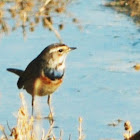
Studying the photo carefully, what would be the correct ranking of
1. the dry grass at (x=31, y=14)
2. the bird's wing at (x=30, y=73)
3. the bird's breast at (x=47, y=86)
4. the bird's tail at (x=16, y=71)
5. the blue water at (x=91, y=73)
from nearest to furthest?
1. the blue water at (x=91, y=73)
2. the bird's breast at (x=47, y=86)
3. the bird's wing at (x=30, y=73)
4. the bird's tail at (x=16, y=71)
5. the dry grass at (x=31, y=14)

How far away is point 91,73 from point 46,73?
2.36ft

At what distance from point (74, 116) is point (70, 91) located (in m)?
0.80

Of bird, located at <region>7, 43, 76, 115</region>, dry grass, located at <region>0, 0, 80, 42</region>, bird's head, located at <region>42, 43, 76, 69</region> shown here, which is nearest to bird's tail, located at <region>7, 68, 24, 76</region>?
bird, located at <region>7, 43, 76, 115</region>

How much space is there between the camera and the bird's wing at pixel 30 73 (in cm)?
851

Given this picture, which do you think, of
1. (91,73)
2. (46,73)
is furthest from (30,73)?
(91,73)

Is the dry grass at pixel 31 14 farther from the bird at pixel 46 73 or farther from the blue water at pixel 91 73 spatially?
the bird at pixel 46 73

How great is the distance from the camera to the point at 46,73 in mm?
8484

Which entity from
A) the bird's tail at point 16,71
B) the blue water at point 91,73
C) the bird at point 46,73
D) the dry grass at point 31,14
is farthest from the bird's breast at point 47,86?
the dry grass at point 31,14

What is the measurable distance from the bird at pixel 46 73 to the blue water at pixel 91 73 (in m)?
0.14

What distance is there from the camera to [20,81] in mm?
8578

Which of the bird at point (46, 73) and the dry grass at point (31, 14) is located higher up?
the bird at point (46, 73)

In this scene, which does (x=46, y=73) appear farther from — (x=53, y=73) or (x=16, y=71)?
(x=16, y=71)

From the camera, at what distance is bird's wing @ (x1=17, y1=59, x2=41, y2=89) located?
8508mm

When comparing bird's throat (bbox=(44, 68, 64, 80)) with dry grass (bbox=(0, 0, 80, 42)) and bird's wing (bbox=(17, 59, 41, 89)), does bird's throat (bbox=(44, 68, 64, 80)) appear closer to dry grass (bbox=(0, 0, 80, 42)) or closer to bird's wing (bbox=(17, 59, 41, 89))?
bird's wing (bbox=(17, 59, 41, 89))
